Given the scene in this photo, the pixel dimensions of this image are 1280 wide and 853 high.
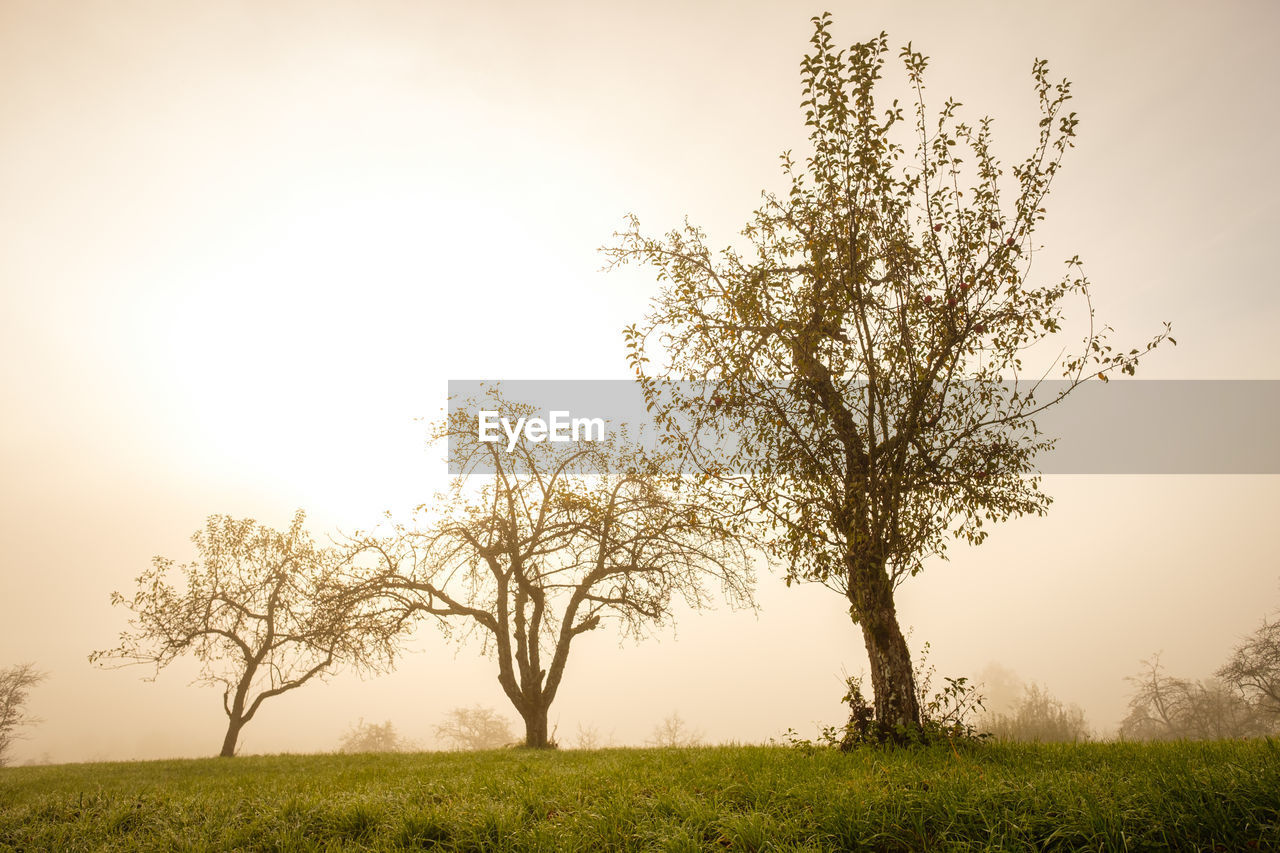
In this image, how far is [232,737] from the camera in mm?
25141

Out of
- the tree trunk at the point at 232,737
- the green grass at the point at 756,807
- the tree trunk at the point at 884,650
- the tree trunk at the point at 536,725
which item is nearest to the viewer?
the green grass at the point at 756,807

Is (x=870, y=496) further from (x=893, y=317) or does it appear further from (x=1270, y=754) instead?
(x=1270, y=754)

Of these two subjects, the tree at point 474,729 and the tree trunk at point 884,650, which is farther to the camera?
the tree at point 474,729

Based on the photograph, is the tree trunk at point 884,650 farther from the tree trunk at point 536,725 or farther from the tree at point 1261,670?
the tree at point 1261,670

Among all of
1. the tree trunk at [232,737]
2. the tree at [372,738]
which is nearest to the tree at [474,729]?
the tree at [372,738]

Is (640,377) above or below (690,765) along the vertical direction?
above

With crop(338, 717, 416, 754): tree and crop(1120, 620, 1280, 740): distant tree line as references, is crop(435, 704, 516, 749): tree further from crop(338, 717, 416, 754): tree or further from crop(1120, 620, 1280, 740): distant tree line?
crop(1120, 620, 1280, 740): distant tree line

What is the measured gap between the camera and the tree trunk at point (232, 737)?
24719mm

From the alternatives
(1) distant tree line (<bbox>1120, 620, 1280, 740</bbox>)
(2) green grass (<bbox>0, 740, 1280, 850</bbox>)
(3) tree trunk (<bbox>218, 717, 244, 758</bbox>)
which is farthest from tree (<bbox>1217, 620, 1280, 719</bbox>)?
(3) tree trunk (<bbox>218, 717, 244, 758</bbox>)

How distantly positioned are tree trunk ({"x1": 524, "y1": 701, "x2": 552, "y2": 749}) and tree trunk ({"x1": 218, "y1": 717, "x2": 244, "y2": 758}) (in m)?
13.9

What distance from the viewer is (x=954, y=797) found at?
564 centimetres

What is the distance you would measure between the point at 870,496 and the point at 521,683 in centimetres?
1578

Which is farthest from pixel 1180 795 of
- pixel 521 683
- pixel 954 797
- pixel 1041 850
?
pixel 521 683

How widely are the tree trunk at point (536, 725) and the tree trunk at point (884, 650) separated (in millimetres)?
13385
